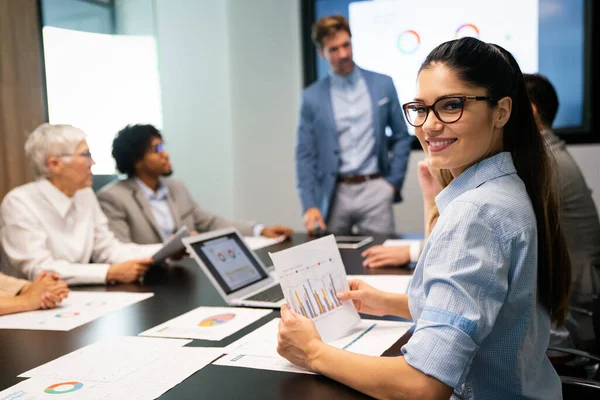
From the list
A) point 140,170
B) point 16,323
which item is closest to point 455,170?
point 16,323

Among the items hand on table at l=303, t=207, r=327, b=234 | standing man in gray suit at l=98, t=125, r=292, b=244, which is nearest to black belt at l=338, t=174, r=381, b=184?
hand on table at l=303, t=207, r=327, b=234

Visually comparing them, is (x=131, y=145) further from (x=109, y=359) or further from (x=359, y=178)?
(x=109, y=359)

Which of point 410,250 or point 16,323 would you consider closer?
point 16,323

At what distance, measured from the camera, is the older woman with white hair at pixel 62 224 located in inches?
89.1

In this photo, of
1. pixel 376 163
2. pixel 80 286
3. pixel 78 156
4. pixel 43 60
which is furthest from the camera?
pixel 376 163

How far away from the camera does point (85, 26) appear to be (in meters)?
3.86

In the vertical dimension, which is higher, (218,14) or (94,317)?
(218,14)

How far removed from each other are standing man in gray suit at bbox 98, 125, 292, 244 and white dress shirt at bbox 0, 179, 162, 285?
11.6 inches

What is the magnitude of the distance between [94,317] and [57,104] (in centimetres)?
193

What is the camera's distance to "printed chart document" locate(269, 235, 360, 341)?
1.33 metres

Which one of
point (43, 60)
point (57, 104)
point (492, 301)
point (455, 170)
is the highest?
point (43, 60)

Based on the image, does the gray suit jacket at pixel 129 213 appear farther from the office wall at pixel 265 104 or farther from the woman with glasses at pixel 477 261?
the woman with glasses at pixel 477 261

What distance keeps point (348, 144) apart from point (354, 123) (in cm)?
14

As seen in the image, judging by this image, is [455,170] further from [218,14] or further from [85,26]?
[218,14]
